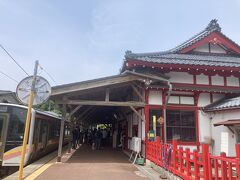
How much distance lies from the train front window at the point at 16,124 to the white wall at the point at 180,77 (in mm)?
7090

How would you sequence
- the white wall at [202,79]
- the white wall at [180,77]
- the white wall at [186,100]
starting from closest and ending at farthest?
the white wall at [186,100] < the white wall at [180,77] < the white wall at [202,79]

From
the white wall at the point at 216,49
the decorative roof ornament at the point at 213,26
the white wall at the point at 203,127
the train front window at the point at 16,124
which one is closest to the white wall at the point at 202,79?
the white wall at the point at 203,127

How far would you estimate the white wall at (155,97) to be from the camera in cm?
1110

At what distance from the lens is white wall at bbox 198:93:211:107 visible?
454 inches

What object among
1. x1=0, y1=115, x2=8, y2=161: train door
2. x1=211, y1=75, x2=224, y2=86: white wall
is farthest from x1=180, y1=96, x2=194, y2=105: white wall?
x1=0, y1=115, x2=8, y2=161: train door

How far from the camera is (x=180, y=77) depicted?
11742mm

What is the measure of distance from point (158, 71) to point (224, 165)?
739cm

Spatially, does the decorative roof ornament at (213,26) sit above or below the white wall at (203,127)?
above

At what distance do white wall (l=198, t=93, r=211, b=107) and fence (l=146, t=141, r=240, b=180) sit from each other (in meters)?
3.53

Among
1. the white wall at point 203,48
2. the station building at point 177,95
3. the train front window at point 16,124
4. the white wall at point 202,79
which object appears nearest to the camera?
the train front window at point 16,124

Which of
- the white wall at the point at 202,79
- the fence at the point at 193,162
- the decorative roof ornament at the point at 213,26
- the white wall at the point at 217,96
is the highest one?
the decorative roof ornament at the point at 213,26

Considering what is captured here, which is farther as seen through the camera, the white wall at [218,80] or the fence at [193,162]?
the white wall at [218,80]

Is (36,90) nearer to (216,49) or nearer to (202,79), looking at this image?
(202,79)

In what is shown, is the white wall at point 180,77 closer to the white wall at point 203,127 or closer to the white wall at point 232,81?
the white wall at point 203,127
